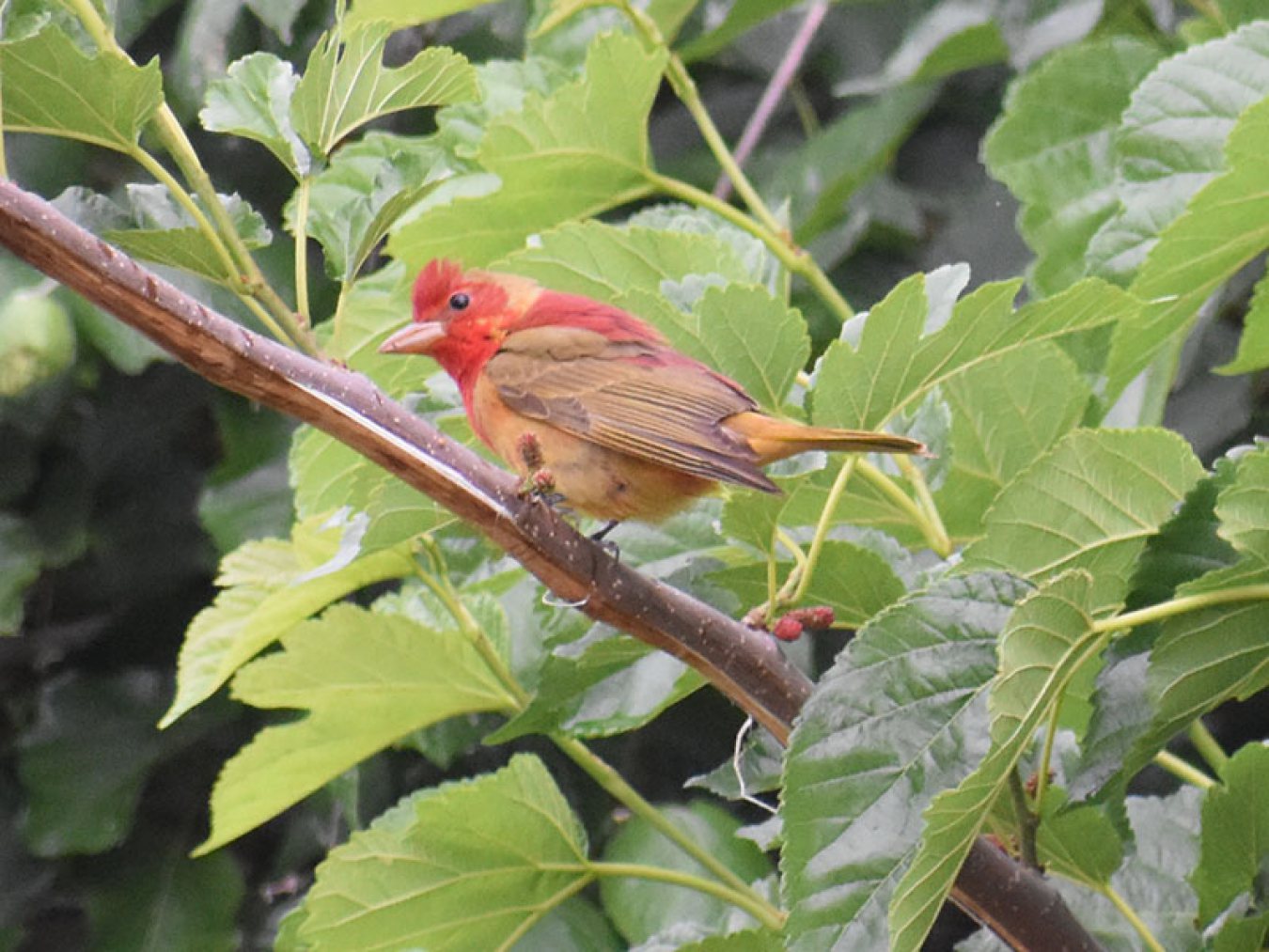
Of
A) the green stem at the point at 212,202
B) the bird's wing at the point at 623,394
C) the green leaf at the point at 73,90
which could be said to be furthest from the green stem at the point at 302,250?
the bird's wing at the point at 623,394

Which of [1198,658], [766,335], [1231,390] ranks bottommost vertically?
[1231,390]

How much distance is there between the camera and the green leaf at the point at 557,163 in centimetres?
182

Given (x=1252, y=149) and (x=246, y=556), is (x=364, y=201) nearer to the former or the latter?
(x=246, y=556)

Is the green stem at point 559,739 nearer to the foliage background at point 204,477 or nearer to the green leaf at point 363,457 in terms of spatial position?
the green leaf at point 363,457

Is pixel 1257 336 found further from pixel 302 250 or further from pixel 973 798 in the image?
pixel 302 250

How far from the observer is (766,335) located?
4.60 feet

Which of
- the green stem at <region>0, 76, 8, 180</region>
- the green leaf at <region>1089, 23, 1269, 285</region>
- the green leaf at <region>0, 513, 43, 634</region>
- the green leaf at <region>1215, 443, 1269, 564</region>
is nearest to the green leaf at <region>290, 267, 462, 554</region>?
the green stem at <region>0, 76, 8, 180</region>

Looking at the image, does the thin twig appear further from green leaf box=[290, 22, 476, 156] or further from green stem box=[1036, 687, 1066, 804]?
green stem box=[1036, 687, 1066, 804]

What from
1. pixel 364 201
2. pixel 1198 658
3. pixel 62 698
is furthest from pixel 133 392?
pixel 1198 658

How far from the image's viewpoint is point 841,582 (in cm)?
141

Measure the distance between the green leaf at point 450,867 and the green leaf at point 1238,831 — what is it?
Result: 1.87ft

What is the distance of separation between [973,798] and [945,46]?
1.63 meters

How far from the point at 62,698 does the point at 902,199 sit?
1.58m

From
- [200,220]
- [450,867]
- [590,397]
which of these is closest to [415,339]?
[590,397]
